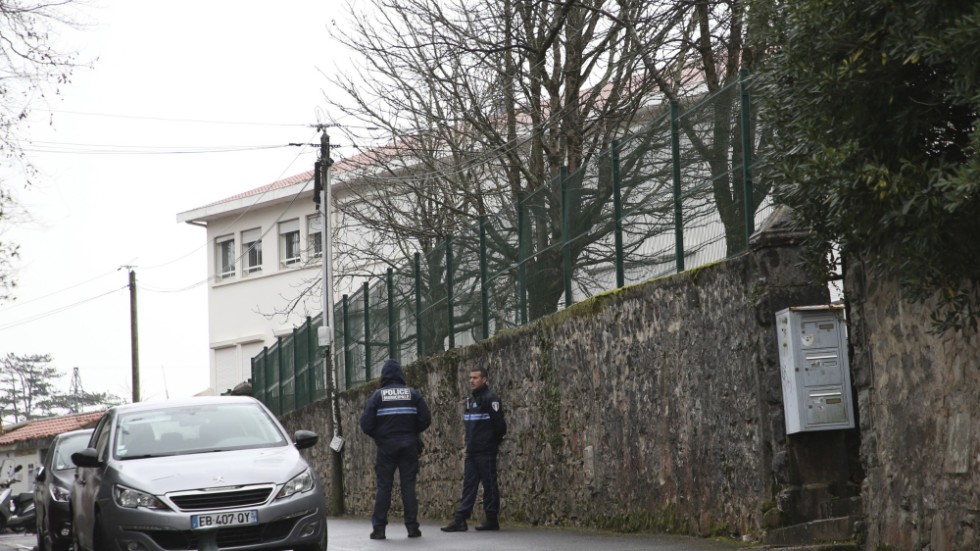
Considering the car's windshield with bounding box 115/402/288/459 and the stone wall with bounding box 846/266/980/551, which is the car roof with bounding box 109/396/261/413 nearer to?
the car's windshield with bounding box 115/402/288/459

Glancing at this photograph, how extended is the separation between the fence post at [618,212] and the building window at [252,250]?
113 feet

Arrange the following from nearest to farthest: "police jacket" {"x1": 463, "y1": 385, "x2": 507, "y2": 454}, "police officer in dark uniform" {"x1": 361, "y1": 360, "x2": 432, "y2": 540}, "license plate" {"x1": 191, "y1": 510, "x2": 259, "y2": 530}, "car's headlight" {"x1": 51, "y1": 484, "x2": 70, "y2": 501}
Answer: "license plate" {"x1": 191, "y1": 510, "x2": 259, "y2": 530} < "police officer in dark uniform" {"x1": 361, "y1": 360, "x2": 432, "y2": 540} < "car's headlight" {"x1": 51, "y1": 484, "x2": 70, "y2": 501} < "police jacket" {"x1": 463, "y1": 385, "x2": 507, "y2": 454}

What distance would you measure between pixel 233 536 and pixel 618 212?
17.3 feet

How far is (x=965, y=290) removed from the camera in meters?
7.28

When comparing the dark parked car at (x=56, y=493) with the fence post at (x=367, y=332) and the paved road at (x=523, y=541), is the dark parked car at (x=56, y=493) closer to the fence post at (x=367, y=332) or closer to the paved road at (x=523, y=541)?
the paved road at (x=523, y=541)

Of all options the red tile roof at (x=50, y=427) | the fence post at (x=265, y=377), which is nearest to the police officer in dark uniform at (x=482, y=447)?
the fence post at (x=265, y=377)

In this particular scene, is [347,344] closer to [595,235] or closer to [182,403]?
[595,235]

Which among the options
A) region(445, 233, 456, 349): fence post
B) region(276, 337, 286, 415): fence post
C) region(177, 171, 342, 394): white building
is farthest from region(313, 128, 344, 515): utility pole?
region(177, 171, 342, 394): white building

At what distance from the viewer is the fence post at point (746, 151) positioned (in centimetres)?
1072

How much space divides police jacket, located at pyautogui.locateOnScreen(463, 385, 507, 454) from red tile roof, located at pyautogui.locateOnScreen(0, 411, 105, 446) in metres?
43.4

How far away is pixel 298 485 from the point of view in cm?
1015

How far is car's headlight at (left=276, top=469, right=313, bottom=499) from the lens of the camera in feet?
32.9

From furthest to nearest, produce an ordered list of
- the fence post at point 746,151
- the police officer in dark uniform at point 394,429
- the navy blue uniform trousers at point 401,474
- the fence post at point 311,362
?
the fence post at point 311,362
the police officer in dark uniform at point 394,429
the navy blue uniform trousers at point 401,474
the fence post at point 746,151

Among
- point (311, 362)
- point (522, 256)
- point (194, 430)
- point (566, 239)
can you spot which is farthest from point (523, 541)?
point (311, 362)
